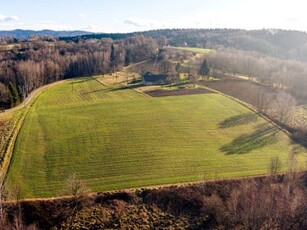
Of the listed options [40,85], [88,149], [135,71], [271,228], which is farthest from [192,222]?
[135,71]

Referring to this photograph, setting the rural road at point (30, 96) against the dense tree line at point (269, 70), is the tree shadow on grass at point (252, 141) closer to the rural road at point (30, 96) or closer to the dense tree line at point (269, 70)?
the dense tree line at point (269, 70)

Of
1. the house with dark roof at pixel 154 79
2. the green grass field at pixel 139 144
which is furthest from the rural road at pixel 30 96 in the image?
the house with dark roof at pixel 154 79

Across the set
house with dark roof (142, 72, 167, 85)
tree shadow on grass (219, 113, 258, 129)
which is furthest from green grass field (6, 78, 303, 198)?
house with dark roof (142, 72, 167, 85)

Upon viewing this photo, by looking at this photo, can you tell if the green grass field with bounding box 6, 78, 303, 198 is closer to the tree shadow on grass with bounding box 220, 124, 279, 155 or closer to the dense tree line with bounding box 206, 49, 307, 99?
the tree shadow on grass with bounding box 220, 124, 279, 155

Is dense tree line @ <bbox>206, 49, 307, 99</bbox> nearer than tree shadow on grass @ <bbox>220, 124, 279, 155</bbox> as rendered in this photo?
No

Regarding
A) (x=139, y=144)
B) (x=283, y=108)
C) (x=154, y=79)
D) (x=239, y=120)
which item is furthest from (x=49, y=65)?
(x=283, y=108)

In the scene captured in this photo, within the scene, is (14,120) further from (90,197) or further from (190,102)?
(190,102)

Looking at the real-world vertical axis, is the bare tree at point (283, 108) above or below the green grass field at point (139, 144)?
above
